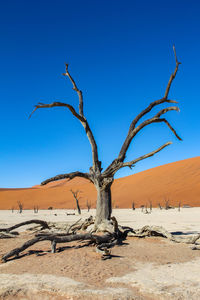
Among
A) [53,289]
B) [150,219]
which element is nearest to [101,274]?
[53,289]

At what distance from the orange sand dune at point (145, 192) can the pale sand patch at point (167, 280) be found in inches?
1494

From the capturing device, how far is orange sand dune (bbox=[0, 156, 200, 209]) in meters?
46.4

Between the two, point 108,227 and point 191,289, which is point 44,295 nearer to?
point 191,289

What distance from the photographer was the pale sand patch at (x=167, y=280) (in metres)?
3.24

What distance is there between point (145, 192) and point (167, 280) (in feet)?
168

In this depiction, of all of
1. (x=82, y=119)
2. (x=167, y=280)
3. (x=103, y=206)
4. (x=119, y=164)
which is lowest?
(x=167, y=280)

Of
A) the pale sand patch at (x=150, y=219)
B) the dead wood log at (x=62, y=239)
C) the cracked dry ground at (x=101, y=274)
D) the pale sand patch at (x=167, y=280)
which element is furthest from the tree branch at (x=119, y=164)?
the pale sand patch at (x=150, y=219)

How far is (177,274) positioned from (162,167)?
6893 cm

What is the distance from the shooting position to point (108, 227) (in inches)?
265

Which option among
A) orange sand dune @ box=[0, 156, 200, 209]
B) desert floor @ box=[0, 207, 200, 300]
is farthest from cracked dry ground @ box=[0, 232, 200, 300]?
orange sand dune @ box=[0, 156, 200, 209]

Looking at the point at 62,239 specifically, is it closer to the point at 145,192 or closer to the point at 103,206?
the point at 103,206

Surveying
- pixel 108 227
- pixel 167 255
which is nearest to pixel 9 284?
pixel 167 255

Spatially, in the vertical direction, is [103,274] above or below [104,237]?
below

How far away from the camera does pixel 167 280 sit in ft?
12.2
